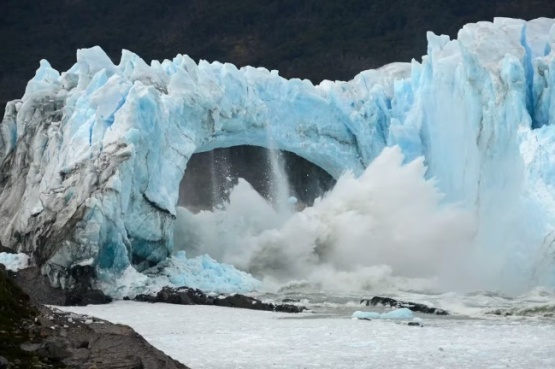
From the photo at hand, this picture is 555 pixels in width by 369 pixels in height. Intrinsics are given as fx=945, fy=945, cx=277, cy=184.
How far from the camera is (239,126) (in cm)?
2861

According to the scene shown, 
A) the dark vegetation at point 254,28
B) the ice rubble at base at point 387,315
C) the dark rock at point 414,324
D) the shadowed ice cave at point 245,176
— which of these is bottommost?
the dark rock at point 414,324

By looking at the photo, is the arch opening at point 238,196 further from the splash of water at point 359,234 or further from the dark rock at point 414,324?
the dark rock at point 414,324

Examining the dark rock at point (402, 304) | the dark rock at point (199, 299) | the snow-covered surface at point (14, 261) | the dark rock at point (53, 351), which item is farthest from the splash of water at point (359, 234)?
the dark rock at point (53, 351)

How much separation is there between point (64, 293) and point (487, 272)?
35.4ft

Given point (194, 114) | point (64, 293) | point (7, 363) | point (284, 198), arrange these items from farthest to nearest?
point (284, 198), point (194, 114), point (64, 293), point (7, 363)

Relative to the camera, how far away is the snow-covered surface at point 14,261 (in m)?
23.1

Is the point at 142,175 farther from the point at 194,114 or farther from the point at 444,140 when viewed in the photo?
the point at 444,140

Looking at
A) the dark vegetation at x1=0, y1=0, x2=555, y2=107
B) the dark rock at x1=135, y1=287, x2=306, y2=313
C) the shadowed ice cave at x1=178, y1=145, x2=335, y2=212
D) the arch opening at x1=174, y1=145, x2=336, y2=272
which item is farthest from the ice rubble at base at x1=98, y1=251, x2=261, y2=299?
Answer: the dark vegetation at x1=0, y1=0, x2=555, y2=107

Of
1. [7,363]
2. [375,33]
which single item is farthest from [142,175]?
[375,33]

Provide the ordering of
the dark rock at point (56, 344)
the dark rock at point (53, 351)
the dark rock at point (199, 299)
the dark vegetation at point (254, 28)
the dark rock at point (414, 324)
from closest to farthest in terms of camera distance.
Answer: the dark rock at point (56, 344) → the dark rock at point (53, 351) → the dark rock at point (414, 324) → the dark rock at point (199, 299) → the dark vegetation at point (254, 28)

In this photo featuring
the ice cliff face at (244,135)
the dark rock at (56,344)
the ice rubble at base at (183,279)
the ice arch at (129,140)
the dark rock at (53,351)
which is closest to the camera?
the dark rock at (56,344)

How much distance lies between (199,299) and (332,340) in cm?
674

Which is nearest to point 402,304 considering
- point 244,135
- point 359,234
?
point 359,234

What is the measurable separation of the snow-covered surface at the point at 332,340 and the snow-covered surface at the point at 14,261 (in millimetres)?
3624
